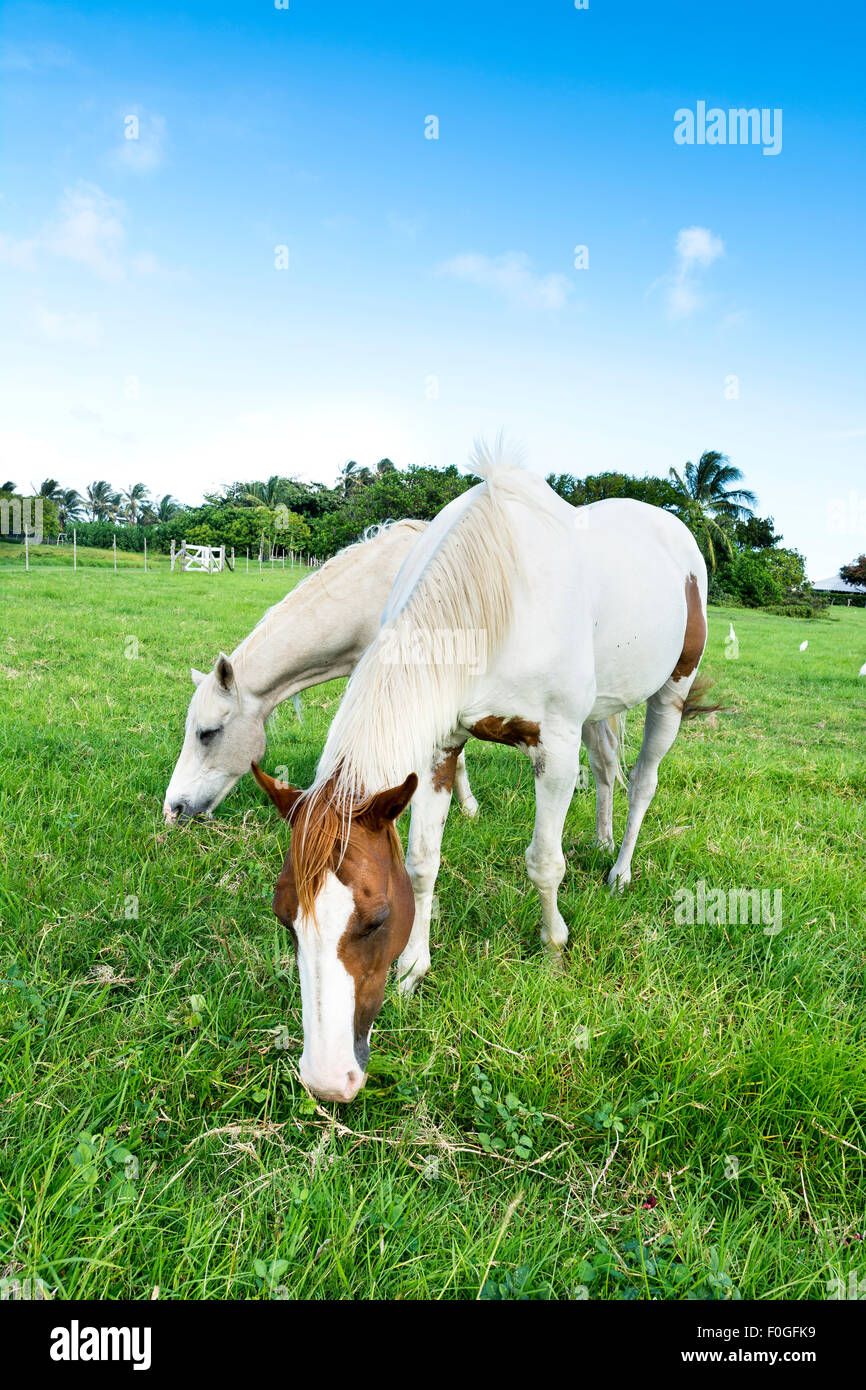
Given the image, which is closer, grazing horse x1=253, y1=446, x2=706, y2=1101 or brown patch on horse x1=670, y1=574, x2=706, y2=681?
grazing horse x1=253, y1=446, x2=706, y2=1101

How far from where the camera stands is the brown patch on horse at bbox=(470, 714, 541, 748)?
9.01ft

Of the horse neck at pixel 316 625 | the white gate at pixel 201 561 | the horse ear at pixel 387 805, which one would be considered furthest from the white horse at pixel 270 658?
the white gate at pixel 201 561

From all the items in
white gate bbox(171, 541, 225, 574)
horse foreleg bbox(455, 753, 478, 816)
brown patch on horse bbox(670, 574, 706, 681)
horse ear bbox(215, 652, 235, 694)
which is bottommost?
horse foreleg bbox(455, 753, 478, 816)

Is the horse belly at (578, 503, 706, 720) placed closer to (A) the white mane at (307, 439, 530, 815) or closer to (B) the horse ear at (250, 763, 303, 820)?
(A) the white mane at (307, 439, 530, 815)

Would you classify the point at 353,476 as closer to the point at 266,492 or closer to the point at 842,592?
the point at 266,492

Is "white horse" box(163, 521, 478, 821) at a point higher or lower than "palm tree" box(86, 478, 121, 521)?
lower

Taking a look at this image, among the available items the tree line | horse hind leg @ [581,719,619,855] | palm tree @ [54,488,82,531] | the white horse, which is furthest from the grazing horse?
palm tree @ [54,488,82,531]

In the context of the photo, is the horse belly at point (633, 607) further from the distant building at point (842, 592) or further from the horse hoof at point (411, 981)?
the distant building at point (842, 592)

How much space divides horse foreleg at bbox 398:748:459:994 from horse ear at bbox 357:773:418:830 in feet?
2.50

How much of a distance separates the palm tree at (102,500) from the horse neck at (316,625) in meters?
97.4

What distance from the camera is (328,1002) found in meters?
Result: 1.76

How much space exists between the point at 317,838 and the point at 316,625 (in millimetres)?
2335

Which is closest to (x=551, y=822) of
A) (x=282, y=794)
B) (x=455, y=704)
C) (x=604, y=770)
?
(x=455, y=704)
